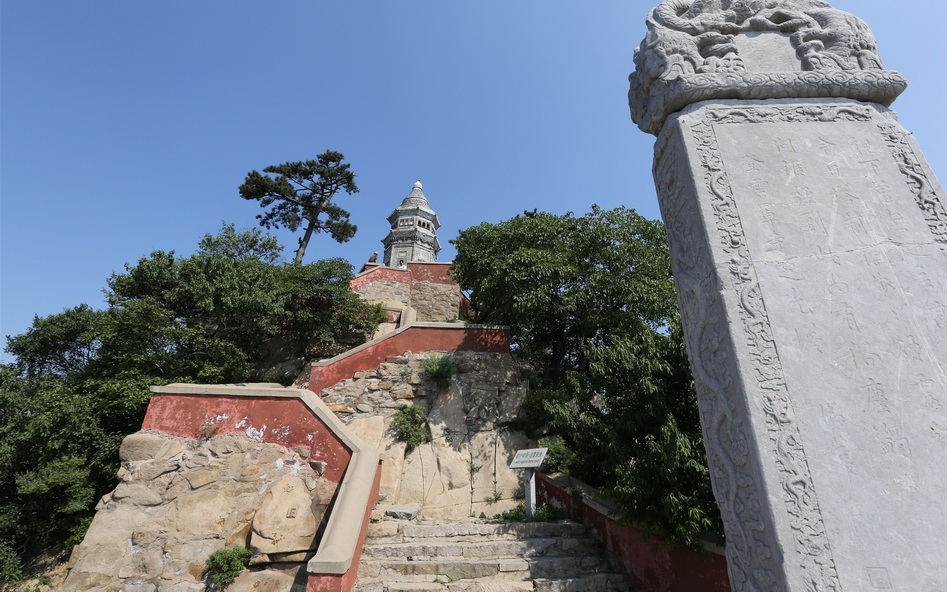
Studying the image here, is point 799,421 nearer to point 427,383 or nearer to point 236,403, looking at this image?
point 236,403

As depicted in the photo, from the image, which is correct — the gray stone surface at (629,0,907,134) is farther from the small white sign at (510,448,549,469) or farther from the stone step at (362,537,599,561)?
the small white sign at (510,448,549,469)

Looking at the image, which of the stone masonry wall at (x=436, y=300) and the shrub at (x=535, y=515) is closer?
the shrub at (x=535, y=515)

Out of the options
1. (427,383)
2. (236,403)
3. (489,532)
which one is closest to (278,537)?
(236,403)

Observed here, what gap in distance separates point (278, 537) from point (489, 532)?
3125mm

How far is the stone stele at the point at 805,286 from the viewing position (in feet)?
6.13

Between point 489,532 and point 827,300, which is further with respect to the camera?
point 489,532

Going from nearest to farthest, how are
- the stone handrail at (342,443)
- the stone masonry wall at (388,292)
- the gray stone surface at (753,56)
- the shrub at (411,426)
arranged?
the gray stone surface at (753,56) → the stone handrail at (342,443) → the shrub at (411,426) → the stone masonry wall at (388,292)

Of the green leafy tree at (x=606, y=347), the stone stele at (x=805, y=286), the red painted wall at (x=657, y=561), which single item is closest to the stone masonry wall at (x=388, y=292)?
the green leafy tree at (x=606, y=347)

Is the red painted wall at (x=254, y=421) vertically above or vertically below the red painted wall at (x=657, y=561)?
above

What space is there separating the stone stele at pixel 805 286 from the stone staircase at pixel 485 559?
4.31 metres

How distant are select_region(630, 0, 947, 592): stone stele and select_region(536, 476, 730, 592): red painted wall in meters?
3.80

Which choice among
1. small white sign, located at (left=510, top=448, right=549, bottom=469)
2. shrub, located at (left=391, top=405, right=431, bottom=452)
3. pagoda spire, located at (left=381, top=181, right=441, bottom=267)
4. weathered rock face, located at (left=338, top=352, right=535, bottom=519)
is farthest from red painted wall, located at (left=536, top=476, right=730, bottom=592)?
pagoda spire, located at (left=381, top=181, right=441, bottom=267)

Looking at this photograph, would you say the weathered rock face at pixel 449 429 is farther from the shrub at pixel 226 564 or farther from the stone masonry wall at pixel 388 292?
the stone masonry wall at pixel 388 292

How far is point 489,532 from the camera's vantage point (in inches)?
276
